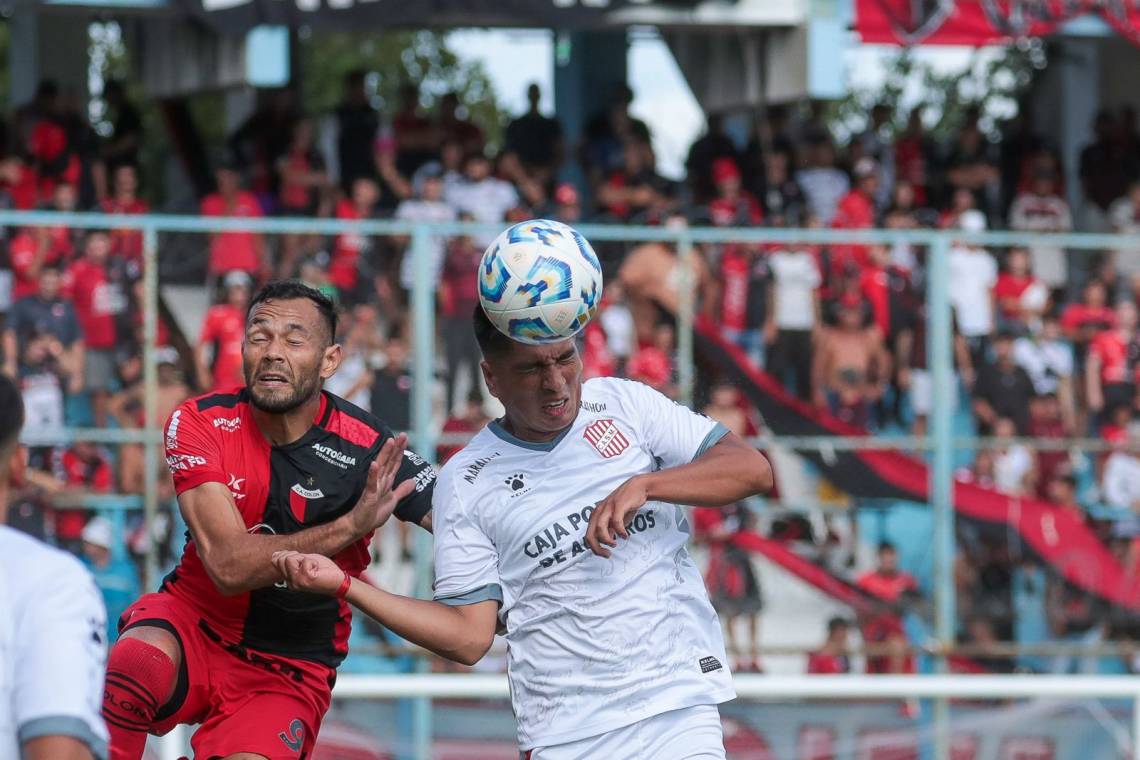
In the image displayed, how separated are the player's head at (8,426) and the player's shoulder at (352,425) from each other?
2.35m

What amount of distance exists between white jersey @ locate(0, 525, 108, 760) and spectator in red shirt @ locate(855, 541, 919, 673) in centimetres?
860

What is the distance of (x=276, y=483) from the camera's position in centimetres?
580

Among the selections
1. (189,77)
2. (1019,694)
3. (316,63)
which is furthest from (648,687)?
(316,63)

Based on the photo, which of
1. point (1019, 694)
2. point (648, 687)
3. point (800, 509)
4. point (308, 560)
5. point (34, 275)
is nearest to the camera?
point (308, 560)

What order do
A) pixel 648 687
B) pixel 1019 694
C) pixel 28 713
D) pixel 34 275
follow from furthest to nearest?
pixel 34 275 < pixel 1019 694 < pixel 648 687 < pixel 28 713

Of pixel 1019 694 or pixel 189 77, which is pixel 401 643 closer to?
pixel 1019 694

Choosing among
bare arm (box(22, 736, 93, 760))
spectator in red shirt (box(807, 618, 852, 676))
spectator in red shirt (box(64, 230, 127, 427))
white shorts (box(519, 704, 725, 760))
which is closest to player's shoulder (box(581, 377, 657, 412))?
white shorts (box(519, 704, 725, 760))

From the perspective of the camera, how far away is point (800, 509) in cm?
1157

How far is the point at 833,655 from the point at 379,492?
6.83m

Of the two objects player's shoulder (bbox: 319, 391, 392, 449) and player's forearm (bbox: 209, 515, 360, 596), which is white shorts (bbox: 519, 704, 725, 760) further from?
player's shoulder (bbox: 319, 391, 392, 449)

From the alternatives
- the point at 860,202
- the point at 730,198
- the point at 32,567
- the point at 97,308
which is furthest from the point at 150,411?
the point at 32,567

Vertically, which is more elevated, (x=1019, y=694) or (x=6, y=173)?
(x=6, y=173)

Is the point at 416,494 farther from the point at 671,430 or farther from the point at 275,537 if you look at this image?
the point at 671,430

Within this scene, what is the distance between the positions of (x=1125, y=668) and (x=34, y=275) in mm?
7594
